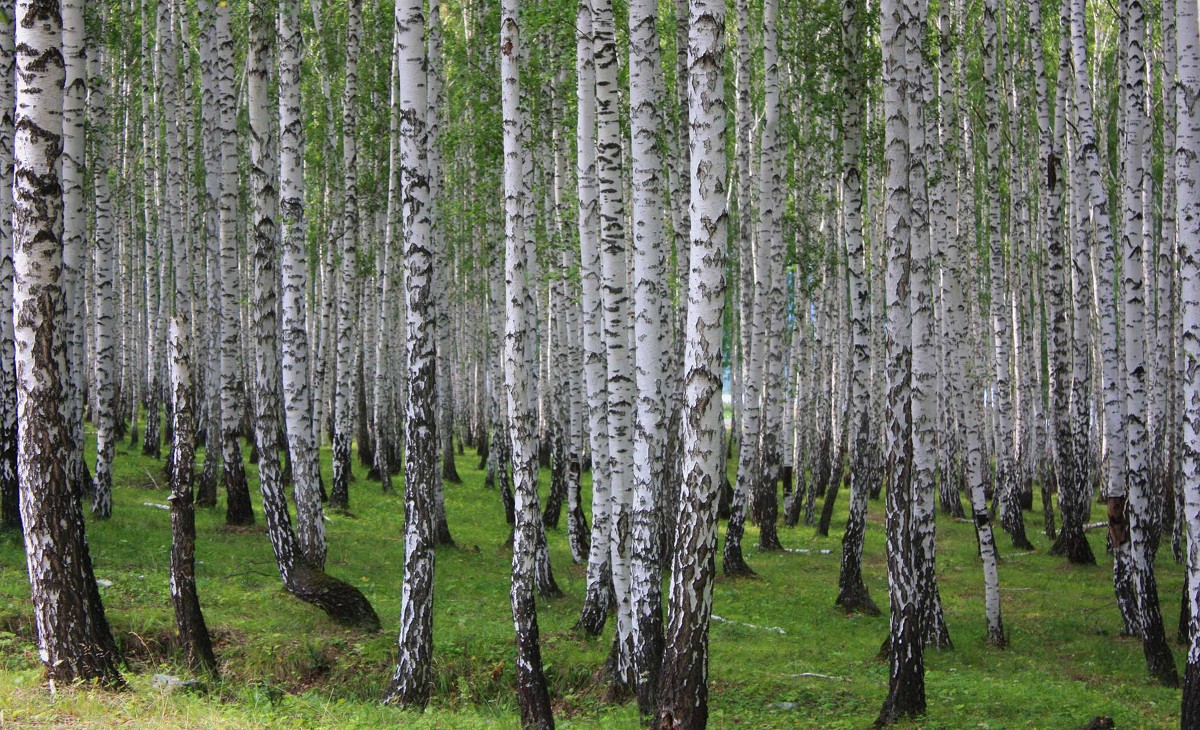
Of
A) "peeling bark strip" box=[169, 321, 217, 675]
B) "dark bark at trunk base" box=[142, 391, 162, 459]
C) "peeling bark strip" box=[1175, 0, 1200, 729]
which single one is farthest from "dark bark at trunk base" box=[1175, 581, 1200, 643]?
"dark bark at trunk base" box=[142, 391, 162, 459]

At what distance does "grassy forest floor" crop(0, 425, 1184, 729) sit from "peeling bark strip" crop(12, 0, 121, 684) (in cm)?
54

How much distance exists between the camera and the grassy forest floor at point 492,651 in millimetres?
8484

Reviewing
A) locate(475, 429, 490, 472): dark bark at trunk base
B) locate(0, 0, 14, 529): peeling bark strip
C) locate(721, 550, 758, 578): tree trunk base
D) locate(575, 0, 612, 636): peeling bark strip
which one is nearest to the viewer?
locate(575, 0, 612, 636): peeling bark strip

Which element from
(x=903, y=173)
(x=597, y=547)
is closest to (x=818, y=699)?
(x=597, y=547)

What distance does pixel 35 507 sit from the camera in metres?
7.75

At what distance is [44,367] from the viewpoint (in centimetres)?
779

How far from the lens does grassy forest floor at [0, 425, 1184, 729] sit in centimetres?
848

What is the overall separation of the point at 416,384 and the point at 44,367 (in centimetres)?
273

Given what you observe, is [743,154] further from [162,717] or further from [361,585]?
[162,717]

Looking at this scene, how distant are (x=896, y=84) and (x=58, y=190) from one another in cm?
700

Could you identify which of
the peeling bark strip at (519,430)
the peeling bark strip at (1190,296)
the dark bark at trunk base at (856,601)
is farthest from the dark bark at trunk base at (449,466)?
the peeling bark strip at (1190,296)

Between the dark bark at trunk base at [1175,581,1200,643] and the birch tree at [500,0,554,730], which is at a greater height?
the birch tree at [500,0,554,730]

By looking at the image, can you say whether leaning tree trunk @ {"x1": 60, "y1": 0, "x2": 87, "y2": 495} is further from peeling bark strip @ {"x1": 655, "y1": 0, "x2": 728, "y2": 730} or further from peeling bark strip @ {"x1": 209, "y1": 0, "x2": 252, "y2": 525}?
peeling bark strip @ {"x1": 655, "y1": 0, "x2": 728, "y2": 730}

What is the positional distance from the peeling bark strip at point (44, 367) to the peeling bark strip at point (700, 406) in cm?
431
